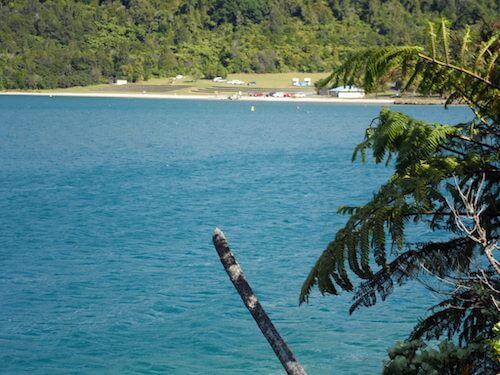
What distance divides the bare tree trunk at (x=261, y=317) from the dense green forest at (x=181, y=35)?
158923 millimetres

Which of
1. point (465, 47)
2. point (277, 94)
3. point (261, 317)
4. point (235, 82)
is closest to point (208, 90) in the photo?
point (235, 82)

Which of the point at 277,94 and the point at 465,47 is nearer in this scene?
the point at 465,47

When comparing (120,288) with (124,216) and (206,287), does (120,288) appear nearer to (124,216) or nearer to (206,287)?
(206,287)

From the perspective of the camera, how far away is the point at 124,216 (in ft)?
87.5

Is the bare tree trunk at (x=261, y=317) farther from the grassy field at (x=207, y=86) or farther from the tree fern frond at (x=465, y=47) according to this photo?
the grassy field at (x=207, y=86)

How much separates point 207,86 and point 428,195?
157973 mm

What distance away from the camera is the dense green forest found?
548 feet

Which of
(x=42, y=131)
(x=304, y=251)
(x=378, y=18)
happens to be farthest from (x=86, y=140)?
(x=378, y=18)

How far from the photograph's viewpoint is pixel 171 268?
1847 cm

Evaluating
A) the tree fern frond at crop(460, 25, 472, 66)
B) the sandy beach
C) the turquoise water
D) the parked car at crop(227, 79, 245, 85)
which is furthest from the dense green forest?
the tree fern frond at crop(460, 25, 472, 66)

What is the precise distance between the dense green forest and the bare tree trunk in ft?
521

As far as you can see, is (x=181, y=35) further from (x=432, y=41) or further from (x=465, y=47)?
(x=432, y=41)

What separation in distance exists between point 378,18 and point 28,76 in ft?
238

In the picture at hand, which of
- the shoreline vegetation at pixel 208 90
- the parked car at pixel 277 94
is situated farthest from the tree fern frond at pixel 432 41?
the parked car at pixel 277 94
